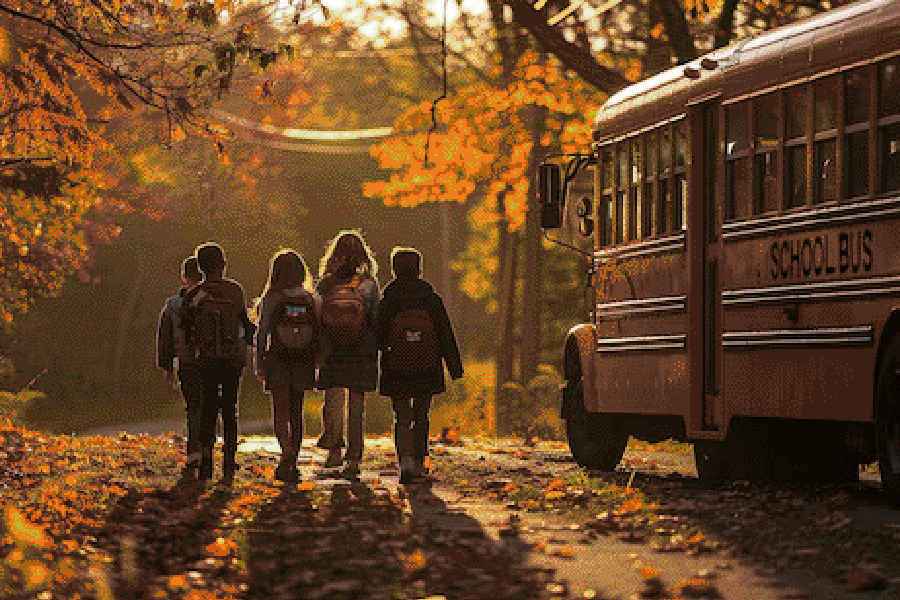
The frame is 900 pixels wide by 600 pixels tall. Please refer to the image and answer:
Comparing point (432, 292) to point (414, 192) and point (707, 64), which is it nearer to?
point (707, 64)

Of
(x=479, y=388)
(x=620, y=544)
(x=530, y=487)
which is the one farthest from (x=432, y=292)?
(x=479, y=388)


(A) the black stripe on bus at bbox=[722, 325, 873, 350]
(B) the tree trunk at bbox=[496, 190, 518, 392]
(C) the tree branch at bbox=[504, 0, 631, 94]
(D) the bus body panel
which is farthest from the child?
(B) the tree trunk at bbox=[496, 190, 518, 392]

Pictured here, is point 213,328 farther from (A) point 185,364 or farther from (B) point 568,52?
(B) point 568,52

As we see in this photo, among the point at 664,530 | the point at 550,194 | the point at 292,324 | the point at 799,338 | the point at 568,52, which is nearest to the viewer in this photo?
the point at 664,530

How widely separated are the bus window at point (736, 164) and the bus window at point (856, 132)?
165 centimetres

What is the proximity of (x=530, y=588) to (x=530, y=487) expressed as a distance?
19.6 ft

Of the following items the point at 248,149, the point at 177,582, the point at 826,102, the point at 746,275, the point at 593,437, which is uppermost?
the point at 248,149

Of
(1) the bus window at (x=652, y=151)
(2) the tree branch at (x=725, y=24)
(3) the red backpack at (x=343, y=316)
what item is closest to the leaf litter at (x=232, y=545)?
(3) the red backpack at (x=343, y=316)

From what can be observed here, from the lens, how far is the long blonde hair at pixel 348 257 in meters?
16.8

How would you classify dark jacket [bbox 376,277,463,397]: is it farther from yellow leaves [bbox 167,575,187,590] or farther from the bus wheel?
yellow leaves [bbox 167,575,187,590]

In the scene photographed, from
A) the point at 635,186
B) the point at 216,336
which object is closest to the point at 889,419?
the point at 216,336

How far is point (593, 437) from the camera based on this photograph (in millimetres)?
18766

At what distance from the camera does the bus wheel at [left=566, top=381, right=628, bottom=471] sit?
61.0 ft

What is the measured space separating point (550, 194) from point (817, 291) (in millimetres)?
4759
